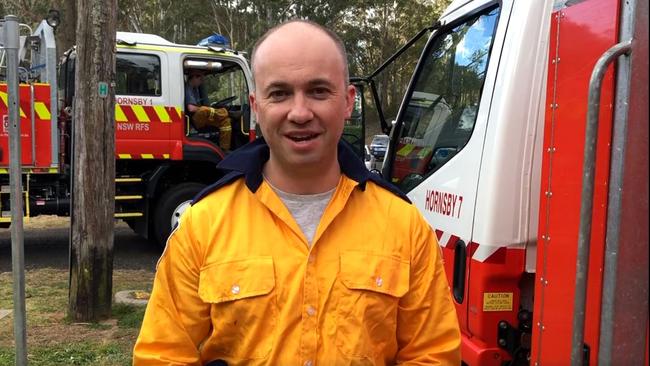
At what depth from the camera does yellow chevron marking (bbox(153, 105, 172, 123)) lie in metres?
7.51

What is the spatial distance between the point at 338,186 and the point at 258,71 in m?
0.37

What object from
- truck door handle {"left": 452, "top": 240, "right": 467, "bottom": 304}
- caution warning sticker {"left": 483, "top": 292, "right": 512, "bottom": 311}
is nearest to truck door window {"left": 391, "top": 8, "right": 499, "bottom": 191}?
truck door handle {"left": 452, "top": 240, "right": 467, "bottom": 304}

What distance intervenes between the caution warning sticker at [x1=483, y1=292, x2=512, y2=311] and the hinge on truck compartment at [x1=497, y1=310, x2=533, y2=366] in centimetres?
6

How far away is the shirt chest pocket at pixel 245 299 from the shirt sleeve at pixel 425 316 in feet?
1.20

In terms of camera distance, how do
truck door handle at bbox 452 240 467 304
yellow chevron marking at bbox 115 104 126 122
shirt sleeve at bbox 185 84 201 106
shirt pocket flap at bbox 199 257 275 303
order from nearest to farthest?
shirt pocket flap at bbox 199 257 275 303, truck door handle at bbox 452 240 467 304, yellow chevron marking at bbox 115 104 126 122, shirt sleeve at bbox 185 84 201 106

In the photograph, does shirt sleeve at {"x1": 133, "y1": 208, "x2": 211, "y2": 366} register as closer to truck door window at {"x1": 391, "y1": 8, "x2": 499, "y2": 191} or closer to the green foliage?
truck door window at {"x1": 391, "y1": 8, "x2": 499, "y2": 191}

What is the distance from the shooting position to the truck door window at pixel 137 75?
24.1 feet

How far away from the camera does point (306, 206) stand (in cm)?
168

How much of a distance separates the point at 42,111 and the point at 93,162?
2.82 m

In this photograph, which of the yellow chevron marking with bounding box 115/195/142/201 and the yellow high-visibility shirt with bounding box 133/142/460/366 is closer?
the yellow high-visibility shirt with bounding box 133/142/460/366

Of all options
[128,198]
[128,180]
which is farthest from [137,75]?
[128,198]

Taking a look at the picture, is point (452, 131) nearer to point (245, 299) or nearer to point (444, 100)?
point (444, 100)

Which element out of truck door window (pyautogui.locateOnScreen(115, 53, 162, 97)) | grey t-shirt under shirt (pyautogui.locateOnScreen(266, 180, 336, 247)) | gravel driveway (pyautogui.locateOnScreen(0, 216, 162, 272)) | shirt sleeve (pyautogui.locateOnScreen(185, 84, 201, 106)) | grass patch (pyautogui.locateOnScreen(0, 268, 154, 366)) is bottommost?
gravel driveway (pyautogui.locateOnScreen(0, 216, 162, 272))

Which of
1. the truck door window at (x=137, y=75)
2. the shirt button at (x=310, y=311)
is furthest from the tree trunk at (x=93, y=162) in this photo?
the shirt button at (x=310, y=311)
